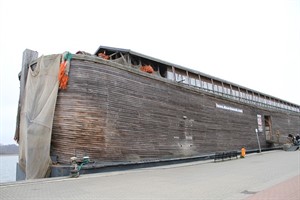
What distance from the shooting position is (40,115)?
12016mm

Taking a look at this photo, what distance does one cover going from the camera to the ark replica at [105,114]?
11.7m

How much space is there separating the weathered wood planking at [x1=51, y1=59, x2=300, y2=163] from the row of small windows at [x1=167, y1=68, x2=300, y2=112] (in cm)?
131

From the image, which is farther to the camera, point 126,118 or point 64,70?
point 126,118

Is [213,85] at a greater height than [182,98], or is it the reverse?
[213,85]

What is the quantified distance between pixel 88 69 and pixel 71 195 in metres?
6.84

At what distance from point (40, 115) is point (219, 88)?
16528mm

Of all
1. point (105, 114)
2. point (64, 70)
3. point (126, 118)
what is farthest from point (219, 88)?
point (64, 70)

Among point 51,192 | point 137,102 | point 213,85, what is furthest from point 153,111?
point 213,85

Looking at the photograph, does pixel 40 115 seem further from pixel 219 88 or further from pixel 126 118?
pixel 219 88

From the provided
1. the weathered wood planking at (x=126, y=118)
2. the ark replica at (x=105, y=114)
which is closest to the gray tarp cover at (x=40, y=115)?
the ark replica at (x=105, y=114)

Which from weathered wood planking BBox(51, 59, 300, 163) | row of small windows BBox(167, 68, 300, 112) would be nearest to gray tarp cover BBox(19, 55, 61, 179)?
weathered wood planking BBox(51, 59, 300, 163)

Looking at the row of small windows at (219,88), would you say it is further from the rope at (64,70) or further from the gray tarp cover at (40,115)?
the gray tarp cover at (40,115)

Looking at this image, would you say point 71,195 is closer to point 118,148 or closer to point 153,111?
point 118,148

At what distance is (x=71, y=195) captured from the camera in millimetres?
6867
